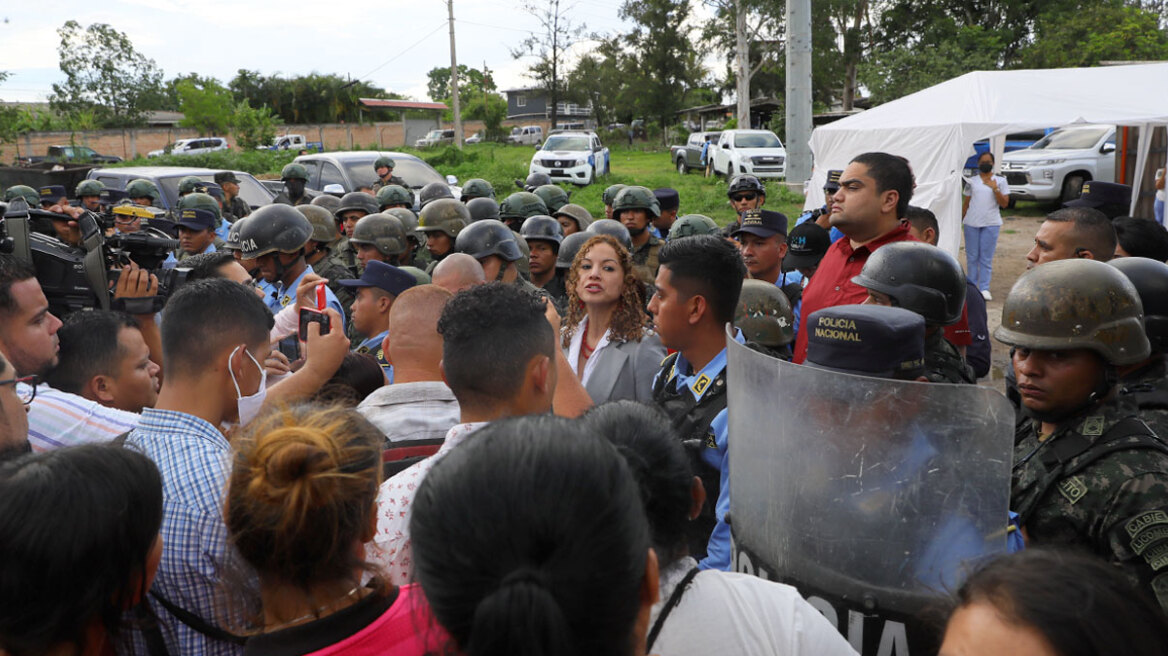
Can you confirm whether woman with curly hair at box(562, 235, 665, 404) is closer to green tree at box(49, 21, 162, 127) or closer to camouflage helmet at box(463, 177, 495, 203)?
camouflage helmet at box(463, 177, 495, 203)

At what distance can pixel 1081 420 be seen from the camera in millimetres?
2391

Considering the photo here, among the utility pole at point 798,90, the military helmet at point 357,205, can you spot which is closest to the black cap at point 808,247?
the military helmet at point 357,205

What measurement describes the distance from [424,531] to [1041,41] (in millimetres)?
35301

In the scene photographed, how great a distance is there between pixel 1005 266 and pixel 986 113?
3.76 meters

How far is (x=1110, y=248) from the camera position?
4.23 m

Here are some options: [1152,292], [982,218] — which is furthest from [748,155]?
[1152,292]

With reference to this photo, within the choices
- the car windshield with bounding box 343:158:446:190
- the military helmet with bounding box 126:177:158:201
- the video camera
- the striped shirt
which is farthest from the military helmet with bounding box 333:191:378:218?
the striped shirt

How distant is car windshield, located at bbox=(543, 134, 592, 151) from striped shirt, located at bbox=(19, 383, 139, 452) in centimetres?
2266

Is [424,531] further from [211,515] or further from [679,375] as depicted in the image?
[679,375]

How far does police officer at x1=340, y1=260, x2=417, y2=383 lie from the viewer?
442cm

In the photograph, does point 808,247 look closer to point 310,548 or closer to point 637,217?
point 637,217

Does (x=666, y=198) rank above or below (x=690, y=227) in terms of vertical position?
above

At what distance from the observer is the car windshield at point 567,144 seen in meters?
24.9

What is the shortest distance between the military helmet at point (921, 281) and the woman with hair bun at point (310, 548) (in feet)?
7.09
